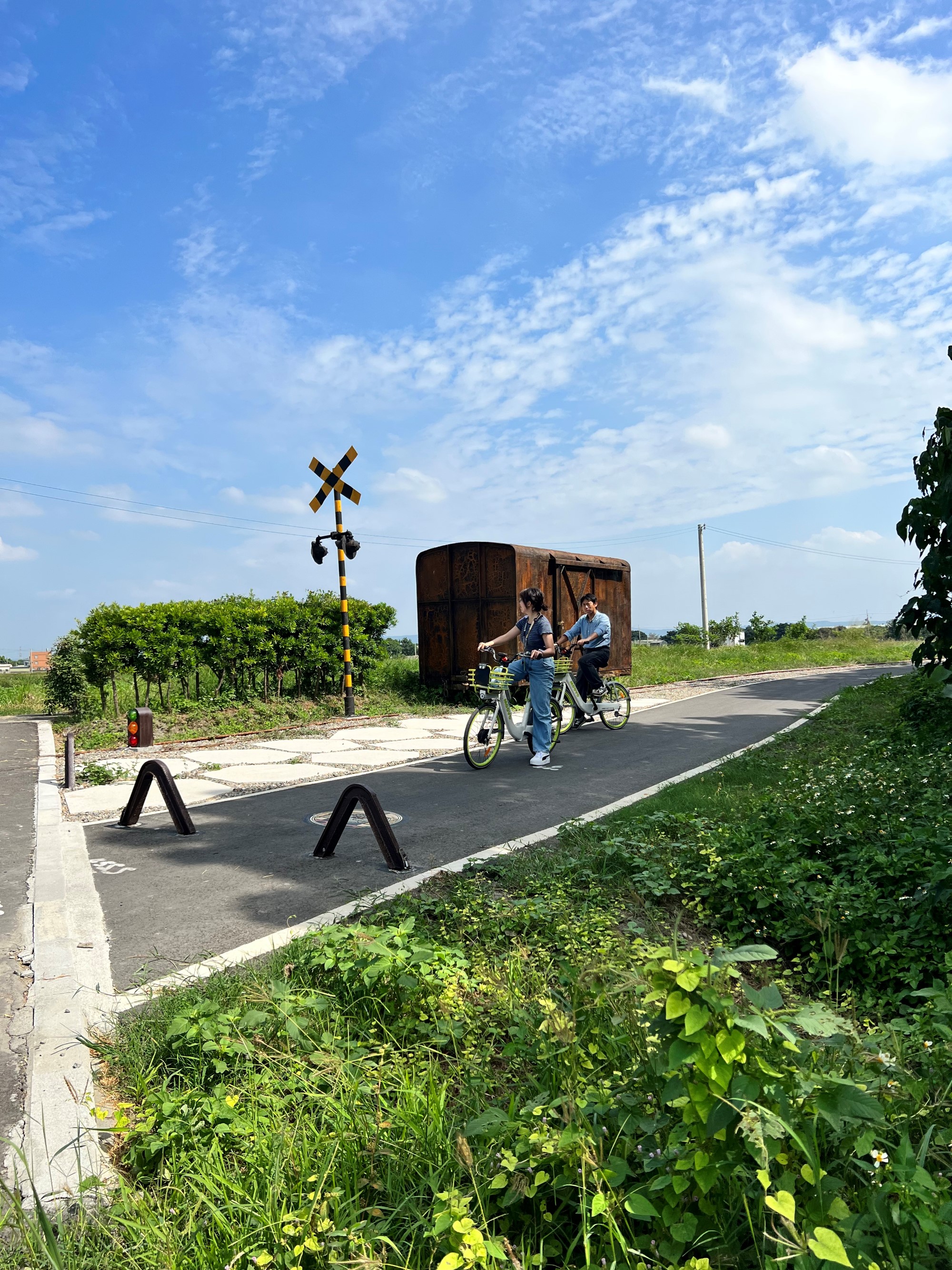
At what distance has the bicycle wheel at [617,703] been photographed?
12.8 m

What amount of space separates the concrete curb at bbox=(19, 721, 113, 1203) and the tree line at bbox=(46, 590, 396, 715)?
25.5 ft

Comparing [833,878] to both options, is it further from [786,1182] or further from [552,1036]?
[786,1182]

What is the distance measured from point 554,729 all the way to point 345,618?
6096 mm

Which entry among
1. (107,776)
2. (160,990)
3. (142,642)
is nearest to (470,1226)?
(160,990)

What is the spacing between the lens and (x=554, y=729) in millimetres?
10539

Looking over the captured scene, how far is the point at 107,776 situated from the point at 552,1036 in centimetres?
802

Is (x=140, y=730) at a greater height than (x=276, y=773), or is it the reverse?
(x=140, y=730)

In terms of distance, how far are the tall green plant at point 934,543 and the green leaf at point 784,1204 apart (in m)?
4.23

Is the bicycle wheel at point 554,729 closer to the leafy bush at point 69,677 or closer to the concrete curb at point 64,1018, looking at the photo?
the concrete curb at point 64,1018

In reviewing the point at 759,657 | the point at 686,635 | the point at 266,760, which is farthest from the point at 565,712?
the point at 686,635

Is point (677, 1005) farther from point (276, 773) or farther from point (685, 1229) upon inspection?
point (276, 773)

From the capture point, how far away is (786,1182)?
162 cm

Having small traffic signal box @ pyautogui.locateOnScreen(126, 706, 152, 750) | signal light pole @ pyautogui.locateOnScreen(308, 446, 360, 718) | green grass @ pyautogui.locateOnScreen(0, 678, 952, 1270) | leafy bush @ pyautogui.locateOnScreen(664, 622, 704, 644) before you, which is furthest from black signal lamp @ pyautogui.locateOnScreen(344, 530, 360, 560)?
leafy bush @ pyautogui.locateOnScreen(664, 622, 704, 644)

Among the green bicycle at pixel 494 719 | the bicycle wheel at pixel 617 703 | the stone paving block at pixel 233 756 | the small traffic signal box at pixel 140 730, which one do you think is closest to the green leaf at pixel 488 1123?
the green bicycle at pixel 494 719
